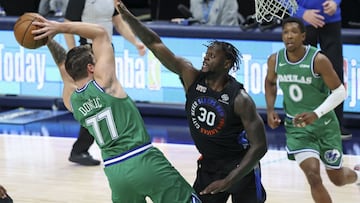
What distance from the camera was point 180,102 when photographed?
11.2m

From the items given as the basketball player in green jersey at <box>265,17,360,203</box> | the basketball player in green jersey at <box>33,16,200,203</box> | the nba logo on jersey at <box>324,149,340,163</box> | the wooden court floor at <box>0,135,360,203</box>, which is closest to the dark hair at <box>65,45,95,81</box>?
the basketball player in green jersey at <box>33,16,200,203</box>

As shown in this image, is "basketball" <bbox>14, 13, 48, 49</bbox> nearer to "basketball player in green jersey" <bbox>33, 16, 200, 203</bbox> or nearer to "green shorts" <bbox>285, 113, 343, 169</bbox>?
"basketball player in green jersey" <bbox>33, 16, 200, 203</bbox>

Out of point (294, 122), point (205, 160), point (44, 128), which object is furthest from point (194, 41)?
point (205, 160)

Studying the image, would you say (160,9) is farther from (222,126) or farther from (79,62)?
(222,126)

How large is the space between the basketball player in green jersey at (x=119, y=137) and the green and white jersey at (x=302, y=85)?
5.79ft

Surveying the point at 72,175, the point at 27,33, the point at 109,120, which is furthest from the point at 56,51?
the point at 72,175

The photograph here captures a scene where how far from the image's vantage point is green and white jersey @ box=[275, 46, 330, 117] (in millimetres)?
6930

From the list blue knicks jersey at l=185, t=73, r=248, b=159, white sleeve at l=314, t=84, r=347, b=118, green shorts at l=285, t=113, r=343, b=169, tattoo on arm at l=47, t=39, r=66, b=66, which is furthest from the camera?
green shorts at l=285, t=113, r=343, b=169

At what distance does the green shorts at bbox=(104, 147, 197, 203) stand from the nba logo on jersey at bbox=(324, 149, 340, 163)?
1.76m

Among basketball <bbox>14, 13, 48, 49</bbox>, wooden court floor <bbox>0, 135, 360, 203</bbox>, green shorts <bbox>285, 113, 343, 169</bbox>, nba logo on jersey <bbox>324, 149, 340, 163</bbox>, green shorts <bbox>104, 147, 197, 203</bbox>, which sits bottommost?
wooden court floor <bbox>0, 135, 360, 203</bbox>

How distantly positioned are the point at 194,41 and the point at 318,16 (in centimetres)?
212

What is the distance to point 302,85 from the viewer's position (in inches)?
274

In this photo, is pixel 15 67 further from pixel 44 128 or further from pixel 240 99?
pixel 240 99

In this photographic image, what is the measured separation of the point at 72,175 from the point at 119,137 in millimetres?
3195
